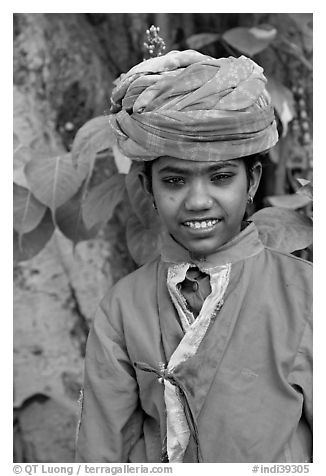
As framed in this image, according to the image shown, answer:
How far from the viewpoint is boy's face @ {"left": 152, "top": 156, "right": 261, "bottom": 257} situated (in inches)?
46.1

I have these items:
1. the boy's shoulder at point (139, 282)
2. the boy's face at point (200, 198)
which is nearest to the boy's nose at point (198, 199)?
the boy's face at point (200, 198)

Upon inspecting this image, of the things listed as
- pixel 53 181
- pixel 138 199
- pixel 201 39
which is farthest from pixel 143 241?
pixel 201 39

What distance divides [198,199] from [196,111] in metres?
0.14

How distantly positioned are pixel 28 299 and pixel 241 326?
44.1 inches

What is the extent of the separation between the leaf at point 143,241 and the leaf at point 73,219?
0.12 metres

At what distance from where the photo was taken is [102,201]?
1640mm

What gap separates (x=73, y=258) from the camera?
215cm

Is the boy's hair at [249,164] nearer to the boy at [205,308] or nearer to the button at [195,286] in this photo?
the boy at [205,308]

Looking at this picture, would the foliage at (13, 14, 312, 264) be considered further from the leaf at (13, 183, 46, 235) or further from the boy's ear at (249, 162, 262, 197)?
the boy's ear at (249, 162, 262, 197)

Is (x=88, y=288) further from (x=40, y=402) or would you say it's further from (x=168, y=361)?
(x=168, y=361)

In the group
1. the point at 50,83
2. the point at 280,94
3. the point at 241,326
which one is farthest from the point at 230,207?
the point at 50,83

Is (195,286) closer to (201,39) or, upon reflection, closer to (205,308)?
(205,308)

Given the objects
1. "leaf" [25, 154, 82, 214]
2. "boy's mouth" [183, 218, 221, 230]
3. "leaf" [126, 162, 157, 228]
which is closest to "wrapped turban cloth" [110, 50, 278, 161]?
"boy's mouth" [183, 218, 221, 230]

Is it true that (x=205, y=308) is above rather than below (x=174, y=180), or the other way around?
below
